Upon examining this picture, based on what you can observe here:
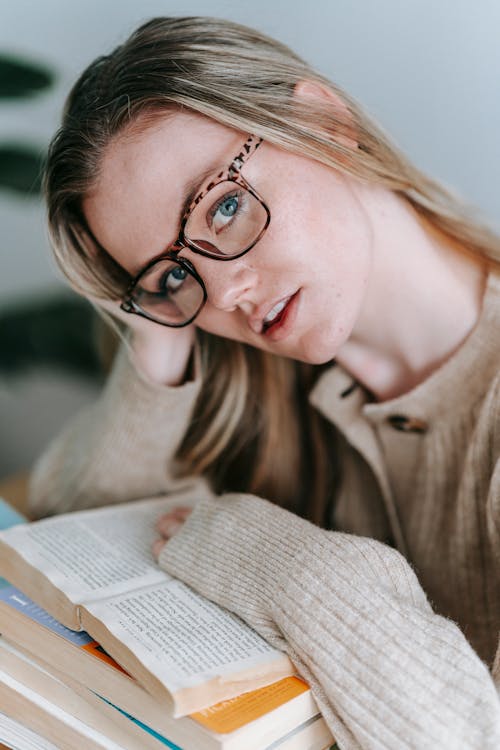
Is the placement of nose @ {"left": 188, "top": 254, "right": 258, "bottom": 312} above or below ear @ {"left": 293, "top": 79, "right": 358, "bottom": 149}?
below

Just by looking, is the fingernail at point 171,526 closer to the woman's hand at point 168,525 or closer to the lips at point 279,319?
the woman's hand at point 168,525

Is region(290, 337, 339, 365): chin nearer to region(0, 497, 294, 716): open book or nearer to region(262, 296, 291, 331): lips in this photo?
region(262, 296, 291, 331): lips

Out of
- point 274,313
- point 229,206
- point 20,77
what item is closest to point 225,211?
point 229,206

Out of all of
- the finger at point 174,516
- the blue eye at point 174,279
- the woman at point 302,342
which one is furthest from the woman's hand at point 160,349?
the finger at point 174,516

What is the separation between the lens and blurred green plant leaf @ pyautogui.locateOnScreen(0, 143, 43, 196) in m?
1.43

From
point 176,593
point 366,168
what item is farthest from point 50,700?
point 366,168

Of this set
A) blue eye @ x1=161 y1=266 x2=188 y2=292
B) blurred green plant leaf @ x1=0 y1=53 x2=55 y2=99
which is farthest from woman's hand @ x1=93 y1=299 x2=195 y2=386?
blurred green plant leaf @ x1=0 y1=53 x2=55 y2=99

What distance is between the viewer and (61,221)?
41.3 inches

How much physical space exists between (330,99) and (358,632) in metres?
0.63

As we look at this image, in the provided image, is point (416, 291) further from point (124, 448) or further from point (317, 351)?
point (124, 448)

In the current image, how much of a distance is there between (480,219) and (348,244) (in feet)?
1.01

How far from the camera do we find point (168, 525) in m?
1.03

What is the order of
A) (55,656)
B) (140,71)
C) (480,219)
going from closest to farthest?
(55,656)
(140,71)
(480,219)

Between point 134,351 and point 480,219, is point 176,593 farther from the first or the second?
point 480,219
